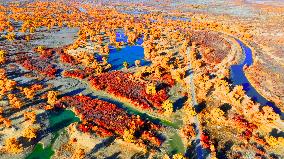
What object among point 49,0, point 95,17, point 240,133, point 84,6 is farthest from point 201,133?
point 49,0

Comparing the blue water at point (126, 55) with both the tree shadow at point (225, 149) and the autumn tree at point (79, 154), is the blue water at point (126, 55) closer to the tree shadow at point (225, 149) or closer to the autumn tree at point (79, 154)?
the autumn tree at point (79, 154)

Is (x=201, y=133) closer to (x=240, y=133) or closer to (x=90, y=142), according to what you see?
(x=240, y=133)

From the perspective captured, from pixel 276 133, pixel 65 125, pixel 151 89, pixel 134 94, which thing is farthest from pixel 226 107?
pixel 65 125

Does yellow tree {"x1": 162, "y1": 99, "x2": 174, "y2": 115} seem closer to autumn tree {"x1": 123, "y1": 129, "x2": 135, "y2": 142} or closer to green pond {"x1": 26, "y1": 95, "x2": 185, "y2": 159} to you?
green pond {"x1": 26, "y1": 95, "x2": 185, "y2": 159}

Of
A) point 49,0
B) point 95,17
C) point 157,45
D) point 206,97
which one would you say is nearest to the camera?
point 206,97

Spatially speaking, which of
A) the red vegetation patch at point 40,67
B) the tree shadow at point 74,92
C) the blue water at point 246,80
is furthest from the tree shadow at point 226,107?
the red vegetation patch at point 40,67

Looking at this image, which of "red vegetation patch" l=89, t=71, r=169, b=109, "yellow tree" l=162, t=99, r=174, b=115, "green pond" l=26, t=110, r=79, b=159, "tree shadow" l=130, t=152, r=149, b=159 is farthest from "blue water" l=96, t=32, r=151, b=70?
"tree shadow" l=130, t=152, r=149, b=159

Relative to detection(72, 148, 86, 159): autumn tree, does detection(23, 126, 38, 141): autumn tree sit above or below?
above

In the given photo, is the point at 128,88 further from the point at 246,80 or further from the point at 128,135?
the point at 246,80
